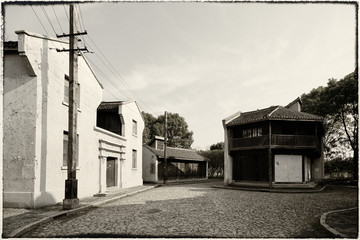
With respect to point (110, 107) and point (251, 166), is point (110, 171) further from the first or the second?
point (251, 166)

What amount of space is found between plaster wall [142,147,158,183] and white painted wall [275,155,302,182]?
40.0 ft

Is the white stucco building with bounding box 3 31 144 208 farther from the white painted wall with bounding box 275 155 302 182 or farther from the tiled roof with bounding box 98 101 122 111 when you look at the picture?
the white painted wall with bounding box 275 155 302 182

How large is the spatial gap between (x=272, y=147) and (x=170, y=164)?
521 inches

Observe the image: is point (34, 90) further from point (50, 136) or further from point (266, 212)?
point (266, 212)

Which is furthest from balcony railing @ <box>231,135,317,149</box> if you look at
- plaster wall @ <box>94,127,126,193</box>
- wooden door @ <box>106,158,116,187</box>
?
wooden door @ <box>106,158,116,187</box>

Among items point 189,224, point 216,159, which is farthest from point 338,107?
point 189,224

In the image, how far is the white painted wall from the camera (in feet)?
70.3

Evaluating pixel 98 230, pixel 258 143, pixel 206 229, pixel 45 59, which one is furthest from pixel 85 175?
pixel 258 143

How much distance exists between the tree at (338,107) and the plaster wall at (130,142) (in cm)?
1728

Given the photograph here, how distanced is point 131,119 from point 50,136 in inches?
419

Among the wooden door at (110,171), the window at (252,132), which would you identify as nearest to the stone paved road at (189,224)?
the wooden door at (110,171)

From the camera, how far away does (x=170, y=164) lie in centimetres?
3059

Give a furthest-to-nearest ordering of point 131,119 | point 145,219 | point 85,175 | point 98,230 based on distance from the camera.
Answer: point 131,119 → point 85,175 → point 145,219 → point 98,230

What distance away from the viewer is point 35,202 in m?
9.52
